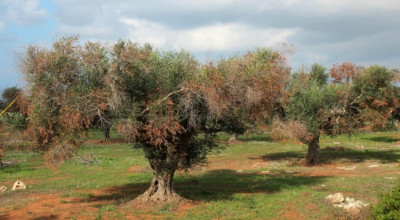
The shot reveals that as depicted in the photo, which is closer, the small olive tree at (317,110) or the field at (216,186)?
the field at (216,186)

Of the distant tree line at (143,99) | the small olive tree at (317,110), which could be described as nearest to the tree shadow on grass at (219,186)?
the distant tree line at (143,99)

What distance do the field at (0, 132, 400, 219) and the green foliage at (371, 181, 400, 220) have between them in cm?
335

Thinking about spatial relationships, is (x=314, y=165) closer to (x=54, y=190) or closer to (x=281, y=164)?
(x=281, y=164)

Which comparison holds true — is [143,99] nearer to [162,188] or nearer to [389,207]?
[162,188]

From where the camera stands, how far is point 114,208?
16234mm

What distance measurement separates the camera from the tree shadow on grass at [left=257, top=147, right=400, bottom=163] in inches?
1243

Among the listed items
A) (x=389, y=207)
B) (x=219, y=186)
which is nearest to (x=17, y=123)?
(x=219, y=186)

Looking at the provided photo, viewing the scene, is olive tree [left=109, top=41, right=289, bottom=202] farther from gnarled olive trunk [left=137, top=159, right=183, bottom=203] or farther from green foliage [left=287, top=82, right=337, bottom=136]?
green foliage [left=287, top=82, right=337, bottom=136]

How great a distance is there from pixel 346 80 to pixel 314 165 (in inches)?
272

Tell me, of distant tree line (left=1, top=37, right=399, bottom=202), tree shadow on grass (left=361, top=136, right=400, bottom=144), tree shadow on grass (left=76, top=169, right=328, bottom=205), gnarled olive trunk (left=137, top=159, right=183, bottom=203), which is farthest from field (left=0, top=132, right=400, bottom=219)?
tree shadow on grass (left=361, top=136, right=400, bottom=144)

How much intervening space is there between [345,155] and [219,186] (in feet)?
56.1

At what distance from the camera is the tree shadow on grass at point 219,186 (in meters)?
18.6

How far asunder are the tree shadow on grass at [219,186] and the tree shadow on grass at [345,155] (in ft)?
28.9

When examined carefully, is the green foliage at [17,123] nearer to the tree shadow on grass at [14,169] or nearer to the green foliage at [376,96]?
the tree shadow on grass at [14,169]
